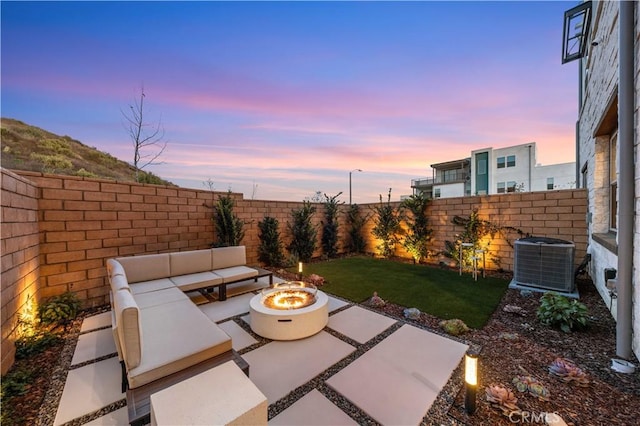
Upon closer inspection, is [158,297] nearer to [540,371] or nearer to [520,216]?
[540,371]

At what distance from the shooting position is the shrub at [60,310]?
318 centimetres

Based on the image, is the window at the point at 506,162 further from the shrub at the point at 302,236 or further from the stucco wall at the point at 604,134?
the shrub at the point at 302,236

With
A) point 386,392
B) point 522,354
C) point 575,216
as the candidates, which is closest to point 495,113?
point 575,216

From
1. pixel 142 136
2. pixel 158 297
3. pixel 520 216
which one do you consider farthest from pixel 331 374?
pixel 142 136

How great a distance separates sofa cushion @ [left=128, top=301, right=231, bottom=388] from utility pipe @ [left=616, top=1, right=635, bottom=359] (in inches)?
157

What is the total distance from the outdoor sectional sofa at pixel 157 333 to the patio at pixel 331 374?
13.5 inches

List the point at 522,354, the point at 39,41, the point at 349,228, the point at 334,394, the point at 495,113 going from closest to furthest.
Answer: the point at 334,394 < the point at 522,354 < the point at 39,41 < the point at 495,113 < the point at 349,228

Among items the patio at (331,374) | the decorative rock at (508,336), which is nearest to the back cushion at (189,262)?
the patio at (331,374)

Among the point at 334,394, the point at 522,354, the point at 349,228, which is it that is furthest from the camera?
the point at 349,228

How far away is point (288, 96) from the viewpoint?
20.3 ft

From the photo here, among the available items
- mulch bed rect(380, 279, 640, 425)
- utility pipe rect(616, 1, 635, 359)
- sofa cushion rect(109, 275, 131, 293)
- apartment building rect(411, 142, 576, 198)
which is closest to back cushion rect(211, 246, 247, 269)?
sofa cushion rect(109, 275, 131, 293)

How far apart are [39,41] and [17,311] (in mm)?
4460

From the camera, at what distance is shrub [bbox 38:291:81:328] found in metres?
3.18

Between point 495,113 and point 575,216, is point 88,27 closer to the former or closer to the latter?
point 495,113
